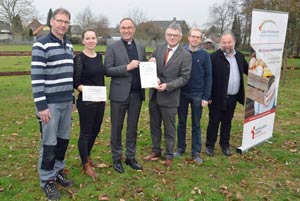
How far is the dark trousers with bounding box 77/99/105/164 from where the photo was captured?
177 inches

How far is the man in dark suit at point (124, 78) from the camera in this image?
4.61 metres

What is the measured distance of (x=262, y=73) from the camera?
6.06 m

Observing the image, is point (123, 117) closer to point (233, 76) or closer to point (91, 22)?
point (233, 76)

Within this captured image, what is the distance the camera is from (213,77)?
5.62 metres

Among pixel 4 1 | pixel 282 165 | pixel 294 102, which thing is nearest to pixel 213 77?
pixel 282 165

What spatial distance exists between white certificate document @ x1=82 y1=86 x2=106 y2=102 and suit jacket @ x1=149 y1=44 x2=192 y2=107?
1.01 m

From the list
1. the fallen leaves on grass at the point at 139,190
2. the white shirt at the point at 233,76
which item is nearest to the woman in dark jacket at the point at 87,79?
the fallen leaves on grass at the point at 139,190

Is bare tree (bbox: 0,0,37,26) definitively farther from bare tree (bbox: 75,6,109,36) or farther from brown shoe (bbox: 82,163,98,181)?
brown shoe (bbox: 82,163,98,181)

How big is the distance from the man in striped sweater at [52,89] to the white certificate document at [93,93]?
191 millimetres

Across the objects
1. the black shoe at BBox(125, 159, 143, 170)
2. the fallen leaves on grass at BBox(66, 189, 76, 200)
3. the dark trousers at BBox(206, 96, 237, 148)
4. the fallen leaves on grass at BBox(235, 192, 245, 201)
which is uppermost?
the dark trousers at BBox(206, 96, 237, 148)

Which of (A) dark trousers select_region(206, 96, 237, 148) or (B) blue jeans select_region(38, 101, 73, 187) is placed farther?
(A) dark trousers select_region(206, 96, 237, 148)

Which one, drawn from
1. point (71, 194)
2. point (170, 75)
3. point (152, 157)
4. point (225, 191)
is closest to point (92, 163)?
Answer: point (71, 194)

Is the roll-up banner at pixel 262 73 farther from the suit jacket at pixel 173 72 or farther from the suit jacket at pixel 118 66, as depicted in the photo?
the suit jacket at pixel 118 66

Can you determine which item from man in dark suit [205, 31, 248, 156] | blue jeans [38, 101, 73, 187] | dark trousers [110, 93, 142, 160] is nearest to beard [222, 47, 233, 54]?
man in dark suit [205, 31, 248, 156]
